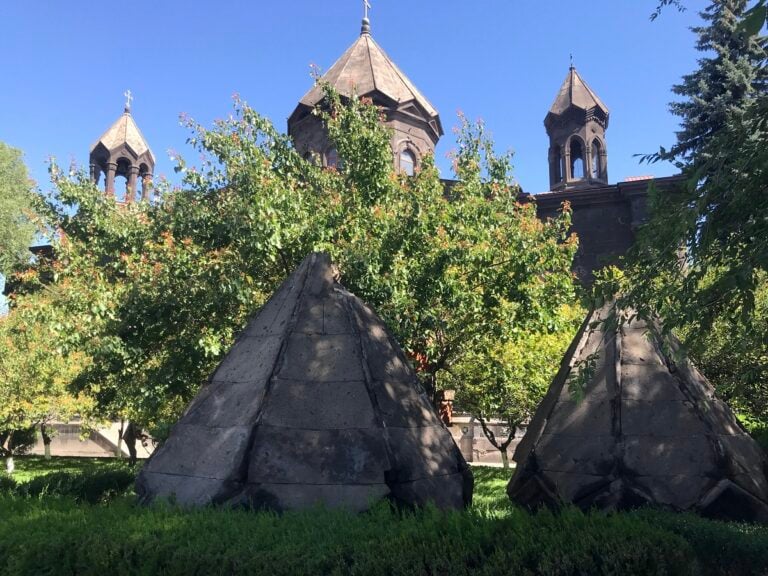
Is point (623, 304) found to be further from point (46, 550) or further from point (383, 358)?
point (46, 550)

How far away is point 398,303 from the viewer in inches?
369

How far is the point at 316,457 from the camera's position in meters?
4.73

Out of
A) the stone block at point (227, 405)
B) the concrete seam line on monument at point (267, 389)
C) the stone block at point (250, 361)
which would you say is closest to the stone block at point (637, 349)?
the concrete seam line on monument at point (267, 389)

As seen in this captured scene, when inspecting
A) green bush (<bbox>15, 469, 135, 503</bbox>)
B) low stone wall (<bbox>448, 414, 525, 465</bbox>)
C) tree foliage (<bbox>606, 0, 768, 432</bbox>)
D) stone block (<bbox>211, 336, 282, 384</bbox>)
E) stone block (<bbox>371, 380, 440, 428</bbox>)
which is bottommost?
low stone wall (<bbox>448, 414, 525, 465</bbox>)

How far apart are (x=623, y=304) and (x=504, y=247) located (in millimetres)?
6397

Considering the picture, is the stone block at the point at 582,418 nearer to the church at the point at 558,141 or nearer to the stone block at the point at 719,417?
the stone block at the point at 719,417

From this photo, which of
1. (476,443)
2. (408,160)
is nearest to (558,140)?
(408,160)

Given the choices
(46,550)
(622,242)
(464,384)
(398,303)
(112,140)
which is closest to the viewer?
(46,550)

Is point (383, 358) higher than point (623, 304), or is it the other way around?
point (623, 304)

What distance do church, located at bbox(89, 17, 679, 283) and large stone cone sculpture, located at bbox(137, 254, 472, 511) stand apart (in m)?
23.8

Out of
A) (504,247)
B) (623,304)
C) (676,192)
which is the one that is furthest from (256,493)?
(504,247)

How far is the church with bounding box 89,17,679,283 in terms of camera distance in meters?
31.4

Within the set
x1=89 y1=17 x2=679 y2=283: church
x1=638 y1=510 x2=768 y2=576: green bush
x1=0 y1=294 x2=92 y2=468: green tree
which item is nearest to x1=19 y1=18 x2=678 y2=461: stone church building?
x1=89 y1=17 x2=679 y2=283: church

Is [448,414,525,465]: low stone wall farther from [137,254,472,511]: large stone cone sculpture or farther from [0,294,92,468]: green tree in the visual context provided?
[137,254,472,511]: large stone cone sculpture
